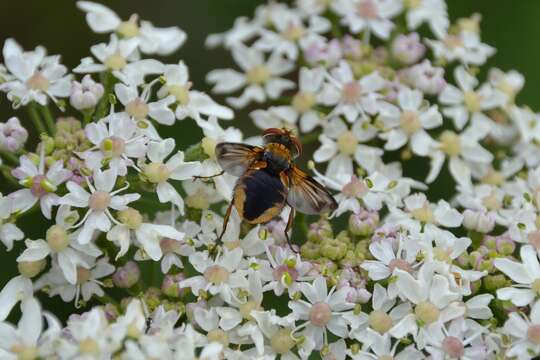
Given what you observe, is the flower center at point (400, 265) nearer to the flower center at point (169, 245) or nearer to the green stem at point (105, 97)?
the flower center at point (169, 245)

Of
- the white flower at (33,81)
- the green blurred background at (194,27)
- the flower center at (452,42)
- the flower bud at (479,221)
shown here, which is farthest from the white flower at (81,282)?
the flower center at (452,42)

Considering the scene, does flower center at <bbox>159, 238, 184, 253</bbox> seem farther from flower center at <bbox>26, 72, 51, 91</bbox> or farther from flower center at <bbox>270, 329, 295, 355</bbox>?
flower center at <bbox>26, 72, 51, 91</bbox>

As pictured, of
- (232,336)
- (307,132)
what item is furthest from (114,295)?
(232,336)

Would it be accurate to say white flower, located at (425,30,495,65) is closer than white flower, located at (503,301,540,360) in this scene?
No

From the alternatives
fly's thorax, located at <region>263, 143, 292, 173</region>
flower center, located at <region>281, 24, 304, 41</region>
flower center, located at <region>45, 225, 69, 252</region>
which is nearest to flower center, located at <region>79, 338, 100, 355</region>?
flower center, located at <region>45, 225, 69, 252</region>

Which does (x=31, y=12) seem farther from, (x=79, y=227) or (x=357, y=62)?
(x=79, y=227)

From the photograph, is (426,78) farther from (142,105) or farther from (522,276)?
(142,105)
